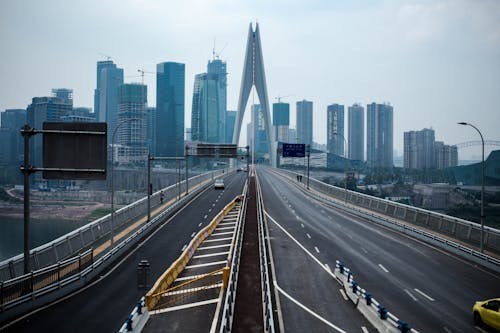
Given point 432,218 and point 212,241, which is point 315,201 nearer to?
point 432,218

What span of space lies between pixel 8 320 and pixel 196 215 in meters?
29.9

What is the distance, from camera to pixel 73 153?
794 inches

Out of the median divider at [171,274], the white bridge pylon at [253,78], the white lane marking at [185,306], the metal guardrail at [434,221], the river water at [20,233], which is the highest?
the white bridge pylon at [253,78]

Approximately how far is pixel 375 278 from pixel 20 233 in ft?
247

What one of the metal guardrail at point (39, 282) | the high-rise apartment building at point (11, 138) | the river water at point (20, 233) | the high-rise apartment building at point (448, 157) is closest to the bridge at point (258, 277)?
the metal guardrail at point (39, 282)

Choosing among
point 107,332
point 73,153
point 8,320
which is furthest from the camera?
point 73,153

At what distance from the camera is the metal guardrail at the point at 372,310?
14.6m

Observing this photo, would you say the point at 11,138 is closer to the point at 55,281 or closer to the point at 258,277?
the point at 55,281

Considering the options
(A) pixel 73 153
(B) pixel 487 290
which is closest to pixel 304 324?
(B) pixel 487 290

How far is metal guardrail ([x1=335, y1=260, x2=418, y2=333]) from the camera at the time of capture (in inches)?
574

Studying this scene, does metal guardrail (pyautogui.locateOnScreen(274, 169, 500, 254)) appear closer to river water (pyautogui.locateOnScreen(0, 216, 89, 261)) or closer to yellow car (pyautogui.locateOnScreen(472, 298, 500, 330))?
yellow car (pyautogui.locateOnScreen(472, 298, 500, 330))

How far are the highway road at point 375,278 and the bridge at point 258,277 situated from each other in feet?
0.24

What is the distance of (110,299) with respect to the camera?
782 inches

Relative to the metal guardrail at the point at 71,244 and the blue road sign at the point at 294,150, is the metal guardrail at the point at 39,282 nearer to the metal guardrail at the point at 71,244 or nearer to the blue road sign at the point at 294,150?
the metal guardrail at the point at 71,244
